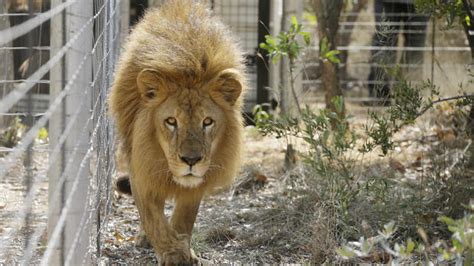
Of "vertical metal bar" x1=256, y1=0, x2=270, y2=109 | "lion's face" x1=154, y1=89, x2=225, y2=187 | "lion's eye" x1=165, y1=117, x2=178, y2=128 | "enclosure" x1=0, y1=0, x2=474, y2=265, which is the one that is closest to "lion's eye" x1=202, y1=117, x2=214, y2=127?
"lion's face" x1=154, y1=89, x2=225, y2=187

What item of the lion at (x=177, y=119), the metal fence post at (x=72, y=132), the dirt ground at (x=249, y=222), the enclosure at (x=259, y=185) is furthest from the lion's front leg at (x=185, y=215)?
the metal fence post at (x=72, y=132)

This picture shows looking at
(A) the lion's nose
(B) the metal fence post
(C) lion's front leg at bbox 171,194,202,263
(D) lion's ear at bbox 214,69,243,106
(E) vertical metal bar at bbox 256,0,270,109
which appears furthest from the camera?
(E) vertical metal bar at bbox 256,0,270,109

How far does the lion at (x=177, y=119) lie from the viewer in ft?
13.0

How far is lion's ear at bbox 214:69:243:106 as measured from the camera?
161 inches

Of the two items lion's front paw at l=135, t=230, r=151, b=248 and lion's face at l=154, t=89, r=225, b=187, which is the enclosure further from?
lion's face at l=154, t=89, r=225, b=187

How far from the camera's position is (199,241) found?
4.74 metres

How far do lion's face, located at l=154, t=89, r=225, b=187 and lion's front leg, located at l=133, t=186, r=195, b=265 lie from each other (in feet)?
0.74

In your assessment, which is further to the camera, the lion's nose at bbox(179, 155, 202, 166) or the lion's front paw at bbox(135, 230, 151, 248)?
the lion's front paw at bbox(135, 230, 151, 248)

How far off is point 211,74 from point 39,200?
5.19 feet

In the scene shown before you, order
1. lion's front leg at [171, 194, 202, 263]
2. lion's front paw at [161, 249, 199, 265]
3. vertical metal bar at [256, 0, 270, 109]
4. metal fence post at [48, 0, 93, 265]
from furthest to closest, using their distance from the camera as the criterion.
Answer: vertical metal bar at [256, 0, 270, 109], lion's front leg at [171, 194, 202, 263], lion's front paw at [161, 249, 199, 265], metal fence post at [48, 0, 93, 265]

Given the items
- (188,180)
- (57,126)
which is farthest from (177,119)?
(57,126)

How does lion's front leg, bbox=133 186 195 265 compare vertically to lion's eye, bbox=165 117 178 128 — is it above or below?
below

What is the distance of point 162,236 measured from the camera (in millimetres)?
4000

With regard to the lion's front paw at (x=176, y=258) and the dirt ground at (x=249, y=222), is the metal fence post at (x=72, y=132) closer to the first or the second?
the lion's front paw at (x=176, y=258)
